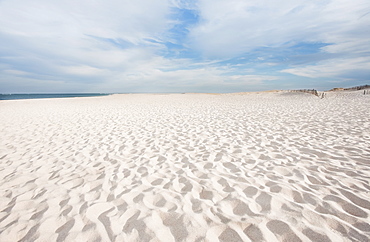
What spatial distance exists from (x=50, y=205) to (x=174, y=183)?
1996mm

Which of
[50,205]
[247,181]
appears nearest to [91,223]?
[50,205]

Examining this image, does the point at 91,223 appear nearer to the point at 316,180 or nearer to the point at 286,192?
the point at 286,192

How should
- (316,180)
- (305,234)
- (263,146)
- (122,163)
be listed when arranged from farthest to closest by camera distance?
1. (263,146)
2. (122,163)
3. (316,180)
4. (305,234)

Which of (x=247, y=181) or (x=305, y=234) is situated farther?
(x=247, y=181)

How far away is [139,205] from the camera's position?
277 centimetres

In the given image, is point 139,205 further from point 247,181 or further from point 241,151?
point 241,151

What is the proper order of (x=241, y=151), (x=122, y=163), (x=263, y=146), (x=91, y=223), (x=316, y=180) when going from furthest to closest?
(x=263, y=146) → (x=241, y=151) → (x=122, y=163) → (x=316, y=180) → (x=91, y=223)

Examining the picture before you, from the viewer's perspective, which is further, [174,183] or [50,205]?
[174,183]

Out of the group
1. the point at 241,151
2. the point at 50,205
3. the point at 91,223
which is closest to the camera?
the point at 91,223

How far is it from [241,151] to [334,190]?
2.18 m

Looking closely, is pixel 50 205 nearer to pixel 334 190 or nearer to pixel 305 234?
pixel 305 234

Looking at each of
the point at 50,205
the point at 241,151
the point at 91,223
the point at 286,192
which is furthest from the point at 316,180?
the point at 50,205

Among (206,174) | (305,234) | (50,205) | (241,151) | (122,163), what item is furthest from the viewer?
(241,151)

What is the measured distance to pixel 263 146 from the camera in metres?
5.24
